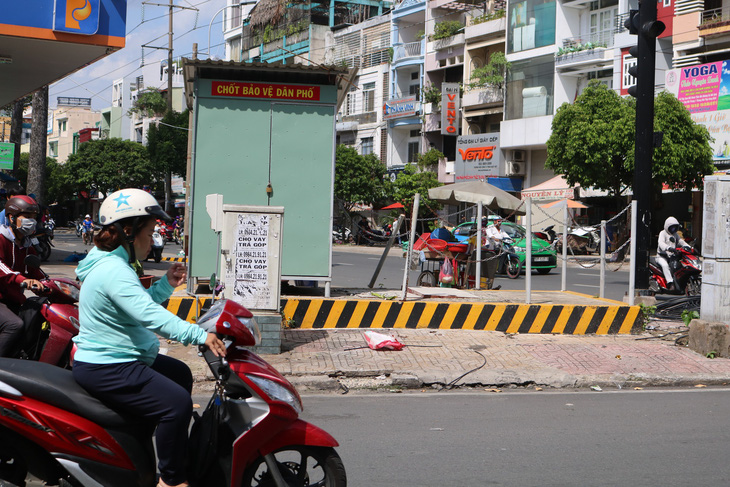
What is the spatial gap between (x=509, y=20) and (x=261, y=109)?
31.8 metres

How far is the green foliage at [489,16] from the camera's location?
41.4 metres

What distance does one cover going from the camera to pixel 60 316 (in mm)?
5961

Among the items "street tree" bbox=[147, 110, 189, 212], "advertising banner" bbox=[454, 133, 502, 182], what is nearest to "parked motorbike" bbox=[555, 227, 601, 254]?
"advertising banner" bbox=[454, 133, 502, 182]

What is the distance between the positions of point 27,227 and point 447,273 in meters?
8.63

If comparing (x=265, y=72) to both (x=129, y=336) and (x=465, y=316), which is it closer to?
(x=465, y=316)

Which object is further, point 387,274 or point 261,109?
point 387,274

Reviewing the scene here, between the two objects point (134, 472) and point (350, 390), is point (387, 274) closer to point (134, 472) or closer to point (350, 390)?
point (350, 390)

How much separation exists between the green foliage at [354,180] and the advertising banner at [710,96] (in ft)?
56.5

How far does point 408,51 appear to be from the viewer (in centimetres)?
4750

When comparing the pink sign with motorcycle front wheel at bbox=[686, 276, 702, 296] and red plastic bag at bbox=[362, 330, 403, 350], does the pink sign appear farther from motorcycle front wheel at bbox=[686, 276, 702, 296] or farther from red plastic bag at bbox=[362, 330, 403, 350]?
red plastic bag at bbox=[362, 330, 403, 350]

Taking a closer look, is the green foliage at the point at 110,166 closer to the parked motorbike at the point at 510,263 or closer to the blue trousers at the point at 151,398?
the parked motorbike at the point at 510,263

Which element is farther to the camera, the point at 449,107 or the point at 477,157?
the point at 449,107

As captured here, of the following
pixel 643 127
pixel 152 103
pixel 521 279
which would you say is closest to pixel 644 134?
pixel 643 127

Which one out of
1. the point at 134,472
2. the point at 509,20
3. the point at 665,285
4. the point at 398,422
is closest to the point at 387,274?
the point at 665,285
